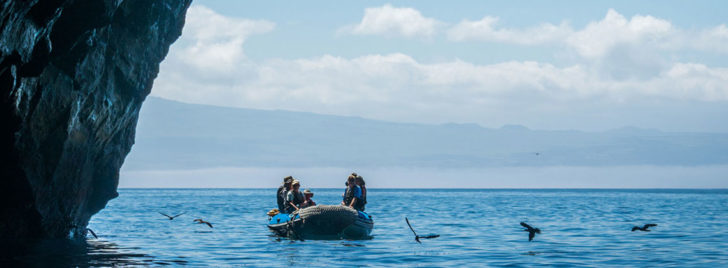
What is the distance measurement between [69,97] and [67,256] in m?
4.38

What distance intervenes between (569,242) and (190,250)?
13895 millimetres

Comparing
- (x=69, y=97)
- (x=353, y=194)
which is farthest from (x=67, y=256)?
(x=353, y=194)

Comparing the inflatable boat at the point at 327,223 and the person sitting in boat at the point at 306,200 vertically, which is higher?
the person sitting in boat at the point at 306,200

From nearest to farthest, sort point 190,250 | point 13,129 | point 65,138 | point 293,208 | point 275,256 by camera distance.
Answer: point 13,129, point 65,138, point 275,256, point 190,250, point 293,208

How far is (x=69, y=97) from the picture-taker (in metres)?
21.5

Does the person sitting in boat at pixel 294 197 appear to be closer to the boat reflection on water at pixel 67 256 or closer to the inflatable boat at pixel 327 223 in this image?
the inflatable boat at pixel 327 223

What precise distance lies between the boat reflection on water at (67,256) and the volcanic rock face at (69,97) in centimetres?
96

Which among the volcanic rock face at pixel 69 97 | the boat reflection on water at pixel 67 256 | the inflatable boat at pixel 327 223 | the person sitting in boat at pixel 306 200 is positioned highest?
the volcanic rock face at pixel 69 97

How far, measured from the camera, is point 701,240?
30.1 m

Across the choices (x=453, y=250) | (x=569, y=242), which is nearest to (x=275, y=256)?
(x=453, y=250)

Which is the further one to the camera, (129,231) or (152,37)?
(129,231)

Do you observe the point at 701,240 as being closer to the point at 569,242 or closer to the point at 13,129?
the point at 569,242

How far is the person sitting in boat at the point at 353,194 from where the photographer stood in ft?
94.8

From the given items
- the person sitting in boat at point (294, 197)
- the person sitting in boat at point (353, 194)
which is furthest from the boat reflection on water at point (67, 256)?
the person sitting in boat at point (353, 194)
